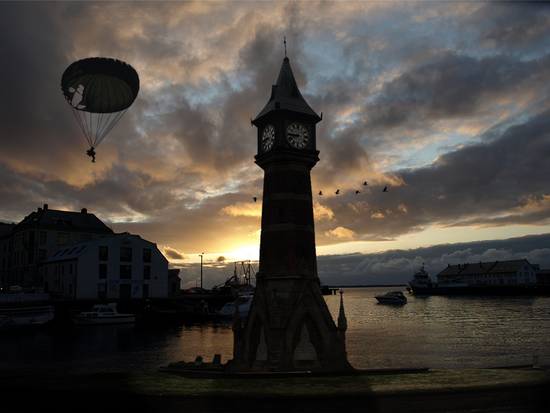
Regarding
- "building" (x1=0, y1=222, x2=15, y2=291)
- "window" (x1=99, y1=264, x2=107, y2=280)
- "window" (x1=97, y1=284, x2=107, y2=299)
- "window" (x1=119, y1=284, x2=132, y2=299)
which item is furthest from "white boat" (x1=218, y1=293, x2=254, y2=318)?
"building" (x1=0, y1=222, x2=15, y2=291)

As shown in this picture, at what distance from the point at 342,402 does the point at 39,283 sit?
10665cm

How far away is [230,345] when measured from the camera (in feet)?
220

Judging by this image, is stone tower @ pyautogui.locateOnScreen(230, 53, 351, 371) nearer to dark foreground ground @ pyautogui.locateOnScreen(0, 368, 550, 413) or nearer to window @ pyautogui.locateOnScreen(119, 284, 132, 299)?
dark foreground ground @ pyautogui.locateOnScreen(0, 368, 550, 413)

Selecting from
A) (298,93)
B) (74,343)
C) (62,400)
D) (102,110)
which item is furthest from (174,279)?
(62,400)

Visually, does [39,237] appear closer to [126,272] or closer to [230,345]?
[126,272]

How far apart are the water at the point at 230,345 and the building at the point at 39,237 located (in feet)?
100

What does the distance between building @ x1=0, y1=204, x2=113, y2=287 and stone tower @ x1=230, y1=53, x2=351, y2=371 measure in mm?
94332

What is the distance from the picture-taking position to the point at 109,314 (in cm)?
9362

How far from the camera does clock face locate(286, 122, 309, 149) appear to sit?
3059 cm

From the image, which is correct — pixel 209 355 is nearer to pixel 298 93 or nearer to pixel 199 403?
pixel 298 93

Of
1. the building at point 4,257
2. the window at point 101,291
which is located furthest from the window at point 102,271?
the building at point 4,257

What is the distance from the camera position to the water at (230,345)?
167 feet

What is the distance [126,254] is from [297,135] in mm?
77873

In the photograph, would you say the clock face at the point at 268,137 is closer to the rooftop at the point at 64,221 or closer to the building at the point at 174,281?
the rooftop at the point at 64,221
